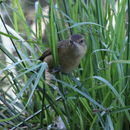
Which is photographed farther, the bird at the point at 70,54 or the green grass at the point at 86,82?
the bird at the point at 70,54

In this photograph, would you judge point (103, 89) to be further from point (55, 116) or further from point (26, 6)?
point (26, 6)

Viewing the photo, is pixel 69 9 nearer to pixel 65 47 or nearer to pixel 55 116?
pixel 65 47

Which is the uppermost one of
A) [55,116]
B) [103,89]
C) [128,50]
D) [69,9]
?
[69,9]

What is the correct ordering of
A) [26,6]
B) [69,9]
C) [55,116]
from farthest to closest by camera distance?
[26,6] < [69,9] < [55,116]

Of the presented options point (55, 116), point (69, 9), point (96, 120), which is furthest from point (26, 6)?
point (96, 120)

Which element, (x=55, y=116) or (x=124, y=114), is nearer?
(x=124, y=114)

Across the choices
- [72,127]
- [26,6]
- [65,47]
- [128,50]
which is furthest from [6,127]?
[26,6]

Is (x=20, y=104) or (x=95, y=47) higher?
(x=95, y=47)

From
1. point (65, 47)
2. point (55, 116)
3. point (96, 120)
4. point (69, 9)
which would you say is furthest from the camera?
point (69, 9)

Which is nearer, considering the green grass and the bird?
the green grass

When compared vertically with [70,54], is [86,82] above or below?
below
